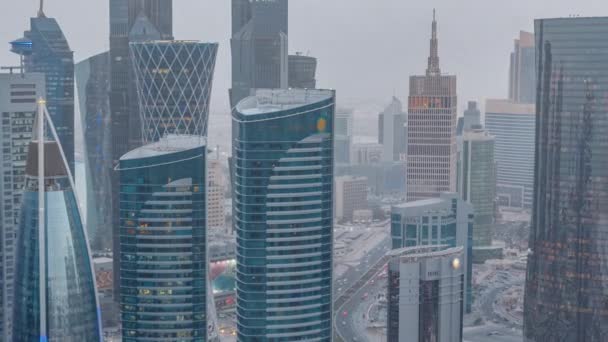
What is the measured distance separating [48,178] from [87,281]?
99.9 inches

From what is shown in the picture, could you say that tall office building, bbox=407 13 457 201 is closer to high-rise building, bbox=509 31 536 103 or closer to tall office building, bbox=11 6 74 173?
tall office building, bbox=11 6 74 173

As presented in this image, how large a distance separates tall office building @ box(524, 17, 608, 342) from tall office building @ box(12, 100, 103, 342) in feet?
47.2

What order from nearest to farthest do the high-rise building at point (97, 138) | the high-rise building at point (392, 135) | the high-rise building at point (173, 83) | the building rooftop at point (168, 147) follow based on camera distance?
the building rooftop at point (168, 147) < the high-rise building at point (173, 83) < the high-rise building at point (97, 138) < the high-rise building at point (392, 135)

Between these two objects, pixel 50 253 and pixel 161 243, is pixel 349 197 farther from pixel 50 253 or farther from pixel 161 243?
pixel 50 253

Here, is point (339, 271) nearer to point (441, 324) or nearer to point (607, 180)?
point (607, 180)

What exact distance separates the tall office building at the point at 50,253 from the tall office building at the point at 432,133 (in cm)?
2488

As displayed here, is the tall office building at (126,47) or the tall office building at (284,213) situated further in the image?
the tall office building at (126,47)

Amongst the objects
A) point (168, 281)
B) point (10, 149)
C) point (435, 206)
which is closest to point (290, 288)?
point (168, 281)

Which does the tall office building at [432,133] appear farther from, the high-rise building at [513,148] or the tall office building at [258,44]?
the high-rise building at [513,148]

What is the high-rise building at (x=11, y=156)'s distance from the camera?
32031 mm

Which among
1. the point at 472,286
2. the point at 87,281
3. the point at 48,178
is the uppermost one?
the point at 48,178

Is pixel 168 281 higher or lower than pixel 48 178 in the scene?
A: lower

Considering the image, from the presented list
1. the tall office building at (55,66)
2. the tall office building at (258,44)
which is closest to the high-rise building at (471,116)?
the tall office building at (258,44)

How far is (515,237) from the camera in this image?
57062 millimetres
